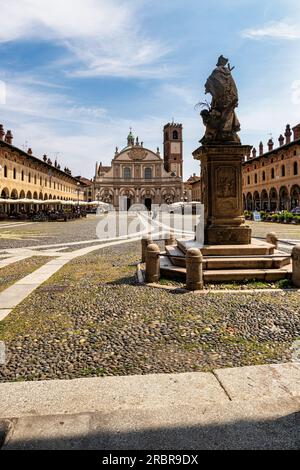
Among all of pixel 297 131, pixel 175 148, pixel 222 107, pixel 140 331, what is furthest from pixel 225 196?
pixel 175 148

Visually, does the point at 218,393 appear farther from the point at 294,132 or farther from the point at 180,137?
the point at 180,137

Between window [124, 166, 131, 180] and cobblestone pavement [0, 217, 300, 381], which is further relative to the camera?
window [124, 166, 131, 180]

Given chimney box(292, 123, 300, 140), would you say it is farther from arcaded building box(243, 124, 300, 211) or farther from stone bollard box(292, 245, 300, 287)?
stone bollard box(292, 245, 300, 287)

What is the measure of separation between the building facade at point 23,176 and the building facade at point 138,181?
1101 inches

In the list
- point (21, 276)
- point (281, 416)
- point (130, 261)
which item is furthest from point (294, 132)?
point (281, 416)

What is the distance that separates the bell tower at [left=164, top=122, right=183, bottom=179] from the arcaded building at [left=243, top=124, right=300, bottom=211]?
123 ft

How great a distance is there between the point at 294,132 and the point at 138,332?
47.8 metres

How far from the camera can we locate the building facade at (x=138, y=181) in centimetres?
8694

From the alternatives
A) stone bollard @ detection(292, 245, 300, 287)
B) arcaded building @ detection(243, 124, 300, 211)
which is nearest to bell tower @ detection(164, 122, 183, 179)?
arcaded building @ detection(243, 124, 300, 211)

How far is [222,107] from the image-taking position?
28.7 ft

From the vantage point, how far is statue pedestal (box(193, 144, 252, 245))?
8.39 metres

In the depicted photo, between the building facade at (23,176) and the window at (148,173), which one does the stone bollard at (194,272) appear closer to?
the building facade at (23,176)

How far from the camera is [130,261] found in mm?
10445

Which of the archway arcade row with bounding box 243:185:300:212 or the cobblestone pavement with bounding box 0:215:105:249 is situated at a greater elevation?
the archway arcade row with bounding box 243:185:300:212
